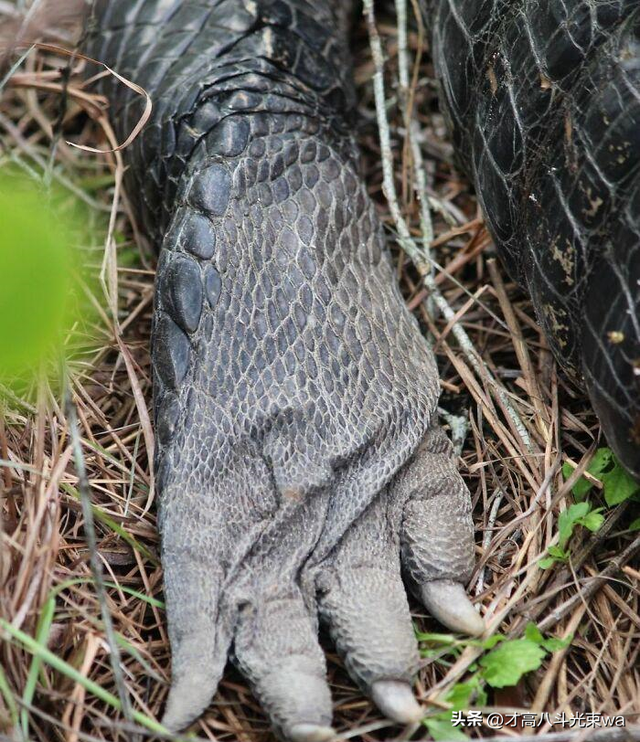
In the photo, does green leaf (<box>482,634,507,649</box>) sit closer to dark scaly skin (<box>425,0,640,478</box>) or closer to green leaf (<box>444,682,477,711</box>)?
green leaf (<box>444,682,477,711</box>)

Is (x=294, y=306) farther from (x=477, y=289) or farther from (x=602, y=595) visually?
(x=602, y=595)

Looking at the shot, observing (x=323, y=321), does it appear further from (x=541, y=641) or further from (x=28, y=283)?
(x=28, y=283)

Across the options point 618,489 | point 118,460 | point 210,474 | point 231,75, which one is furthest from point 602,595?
point 231,75

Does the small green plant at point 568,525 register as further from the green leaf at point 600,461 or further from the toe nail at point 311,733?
the toe nail at point 311,733

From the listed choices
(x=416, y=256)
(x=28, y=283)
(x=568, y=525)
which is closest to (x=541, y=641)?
(x=568, y=525)

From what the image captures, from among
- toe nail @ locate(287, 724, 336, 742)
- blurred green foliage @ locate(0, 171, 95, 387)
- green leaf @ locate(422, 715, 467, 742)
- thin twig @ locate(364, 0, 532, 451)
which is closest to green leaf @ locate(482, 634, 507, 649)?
green leaf @ locate(422, 715, 467, 742)

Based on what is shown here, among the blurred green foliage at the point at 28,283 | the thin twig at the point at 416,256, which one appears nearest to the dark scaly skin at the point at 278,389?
the thin twig at the point at 416,256

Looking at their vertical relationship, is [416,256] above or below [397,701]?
above
